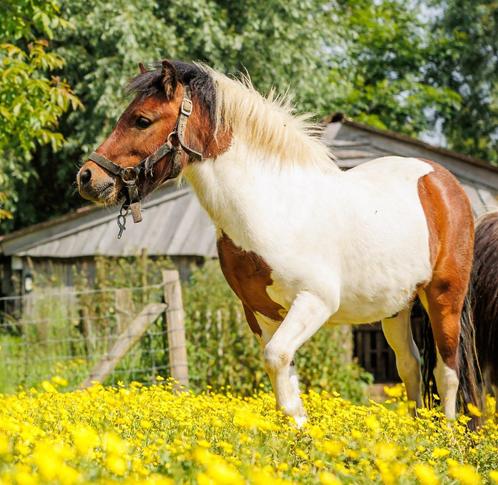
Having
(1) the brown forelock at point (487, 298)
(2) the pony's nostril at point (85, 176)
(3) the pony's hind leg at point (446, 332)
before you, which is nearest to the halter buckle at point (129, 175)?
(2) the pony's nostril at point (85, 176)

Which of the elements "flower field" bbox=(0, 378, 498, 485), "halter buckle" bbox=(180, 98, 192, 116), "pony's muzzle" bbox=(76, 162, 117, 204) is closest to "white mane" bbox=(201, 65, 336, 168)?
"halter buckle" bbox=(180, 98, 192, 116)

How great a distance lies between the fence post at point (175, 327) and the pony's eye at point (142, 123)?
5041 millimetres

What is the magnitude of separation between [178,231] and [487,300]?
10.4 meters

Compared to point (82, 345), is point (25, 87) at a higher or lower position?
higher

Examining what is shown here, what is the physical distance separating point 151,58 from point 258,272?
600 inches

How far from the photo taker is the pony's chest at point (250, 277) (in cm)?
492

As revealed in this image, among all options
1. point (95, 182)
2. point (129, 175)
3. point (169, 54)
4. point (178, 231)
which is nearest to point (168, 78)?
point (129, 175)

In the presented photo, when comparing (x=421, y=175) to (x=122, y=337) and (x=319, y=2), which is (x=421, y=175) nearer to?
(x=122, y=337)

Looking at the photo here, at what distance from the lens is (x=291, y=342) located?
4.75 m

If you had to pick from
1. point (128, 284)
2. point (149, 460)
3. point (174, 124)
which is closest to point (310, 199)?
point (174, 124)

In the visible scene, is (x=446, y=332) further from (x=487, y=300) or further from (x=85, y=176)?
(x=85, y=176)

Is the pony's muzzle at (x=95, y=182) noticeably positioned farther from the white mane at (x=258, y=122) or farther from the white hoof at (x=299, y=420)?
the white hoof at (x=299, y=420)

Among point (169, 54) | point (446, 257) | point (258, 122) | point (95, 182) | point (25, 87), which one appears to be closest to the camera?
point (95, 182)

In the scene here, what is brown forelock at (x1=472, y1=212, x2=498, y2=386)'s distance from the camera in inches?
262
